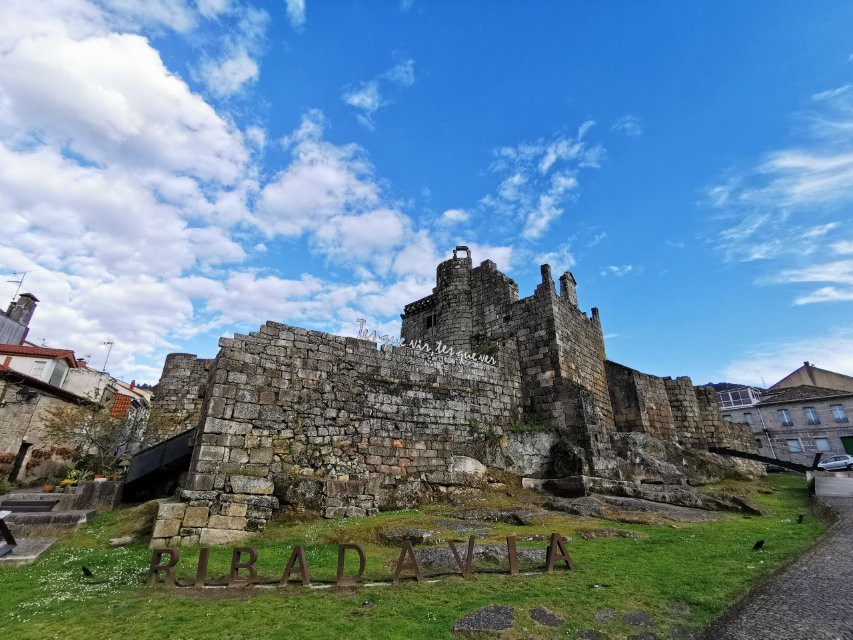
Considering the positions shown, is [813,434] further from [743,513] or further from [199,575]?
[199,575]

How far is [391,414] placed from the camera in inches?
502

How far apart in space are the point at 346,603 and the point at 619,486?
1020 centimetres

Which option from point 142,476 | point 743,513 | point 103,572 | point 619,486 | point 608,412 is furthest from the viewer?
point 608,412

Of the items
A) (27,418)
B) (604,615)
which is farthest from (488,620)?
(27,418)

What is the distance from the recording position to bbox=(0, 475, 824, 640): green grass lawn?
4.83 metres

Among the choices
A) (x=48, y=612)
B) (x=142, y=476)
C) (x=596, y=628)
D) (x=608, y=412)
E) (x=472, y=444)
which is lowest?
(x=48, y=612)

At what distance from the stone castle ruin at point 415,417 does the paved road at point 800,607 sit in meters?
6.98

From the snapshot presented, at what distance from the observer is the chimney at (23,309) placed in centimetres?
3253

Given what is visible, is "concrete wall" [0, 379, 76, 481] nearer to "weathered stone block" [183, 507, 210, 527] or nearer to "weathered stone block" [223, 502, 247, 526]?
"weathered stone block" [183, 507, 210, 527]

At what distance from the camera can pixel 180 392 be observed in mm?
19000

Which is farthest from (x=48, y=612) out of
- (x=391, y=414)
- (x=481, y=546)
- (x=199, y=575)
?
(x=391, y=414)

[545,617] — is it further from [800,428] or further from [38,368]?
[800,428]

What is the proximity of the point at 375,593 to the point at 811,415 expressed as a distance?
52171 millimetres

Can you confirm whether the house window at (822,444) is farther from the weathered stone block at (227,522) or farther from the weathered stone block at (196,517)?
the weathered stone block at (196,517)
